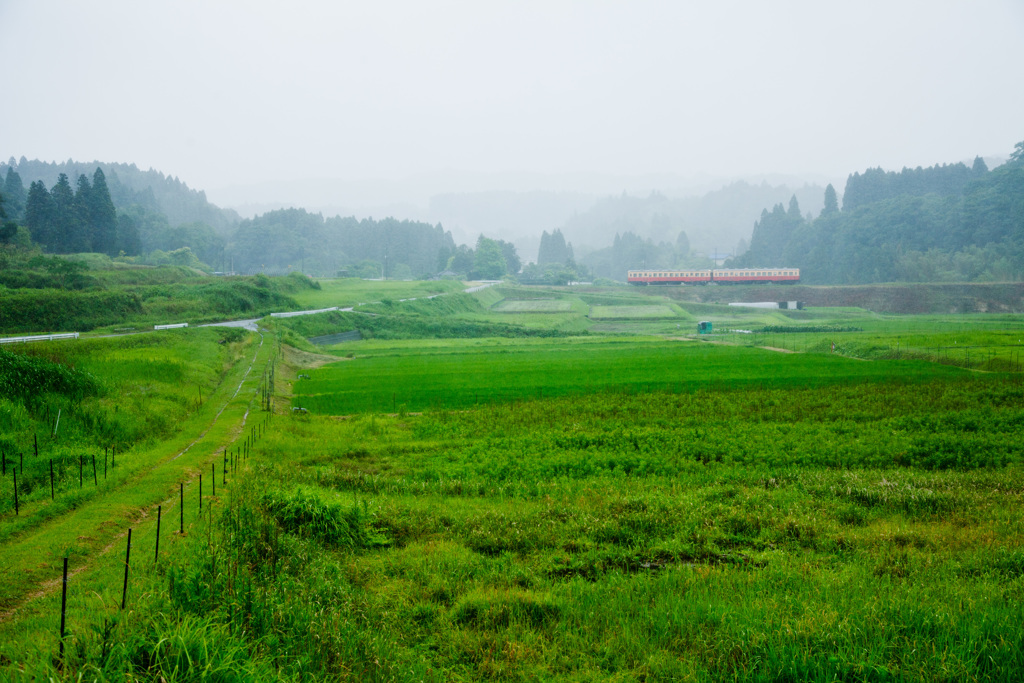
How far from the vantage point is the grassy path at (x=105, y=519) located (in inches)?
290

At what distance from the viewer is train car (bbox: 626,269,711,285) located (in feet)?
314

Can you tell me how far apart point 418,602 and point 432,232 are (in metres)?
156

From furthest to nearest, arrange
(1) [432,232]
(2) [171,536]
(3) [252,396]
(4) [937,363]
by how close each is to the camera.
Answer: (1) [432,232]
(4) [937,363]
(3) [252,396]
(2) [171,536]

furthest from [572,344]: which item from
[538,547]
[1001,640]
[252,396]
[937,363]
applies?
[1001,640]

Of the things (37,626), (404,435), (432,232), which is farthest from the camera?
(432,232)

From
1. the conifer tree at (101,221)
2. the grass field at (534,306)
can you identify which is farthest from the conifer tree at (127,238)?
the grass field at (534,306)

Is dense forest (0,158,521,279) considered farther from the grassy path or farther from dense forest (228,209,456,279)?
the grassy path

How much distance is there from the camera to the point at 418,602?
7.78m

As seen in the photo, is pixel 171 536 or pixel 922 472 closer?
pixel 171 536

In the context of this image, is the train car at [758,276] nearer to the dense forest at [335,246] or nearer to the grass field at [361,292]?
the grass field at [361,292]

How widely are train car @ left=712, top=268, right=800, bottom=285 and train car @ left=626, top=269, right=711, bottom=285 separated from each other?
1798mm

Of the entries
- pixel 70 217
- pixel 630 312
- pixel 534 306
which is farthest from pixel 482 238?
pixel 70 217

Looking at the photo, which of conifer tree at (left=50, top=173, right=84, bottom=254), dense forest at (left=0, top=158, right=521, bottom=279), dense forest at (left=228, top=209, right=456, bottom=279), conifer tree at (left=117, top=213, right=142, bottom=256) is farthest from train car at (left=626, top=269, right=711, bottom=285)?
conifer tree at (left=50, top=173, right=84, bottom=254)

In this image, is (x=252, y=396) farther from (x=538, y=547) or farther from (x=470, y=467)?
(x=538, y=547)
